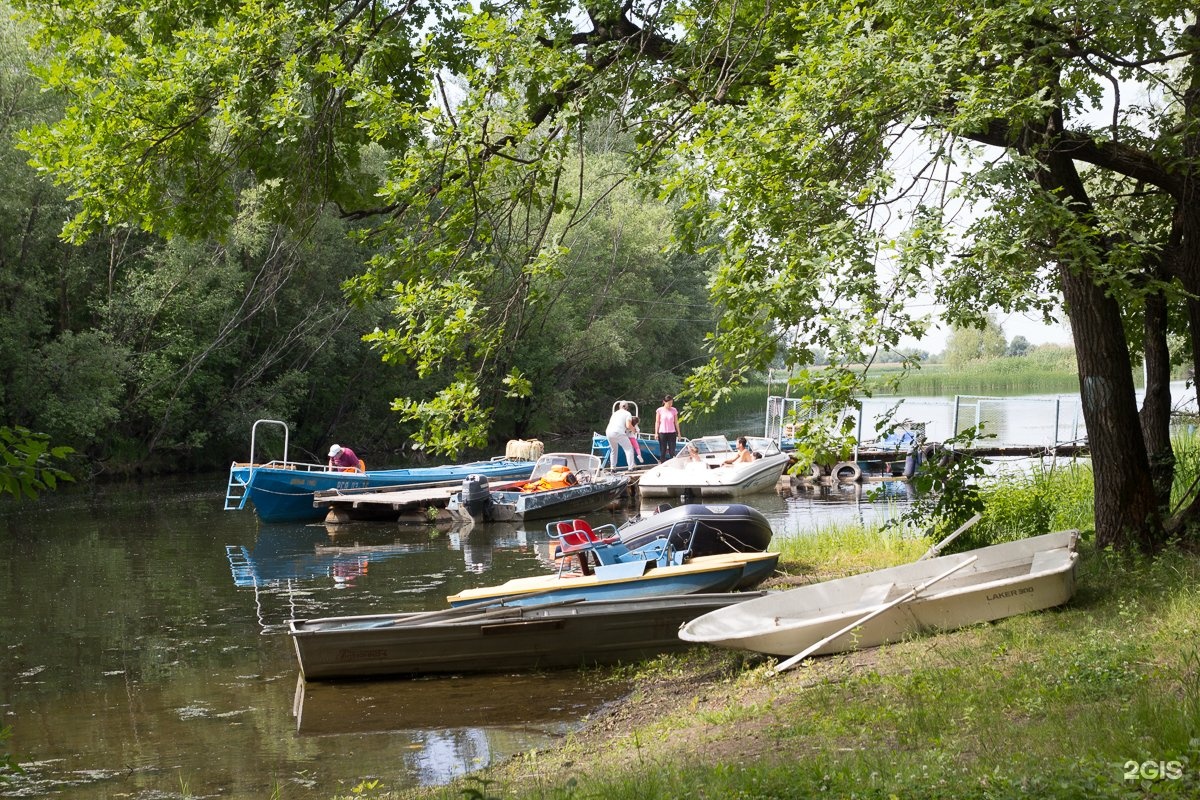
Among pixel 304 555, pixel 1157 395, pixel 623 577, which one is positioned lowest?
pixel 304 555

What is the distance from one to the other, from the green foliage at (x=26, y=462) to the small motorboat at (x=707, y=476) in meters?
22.9

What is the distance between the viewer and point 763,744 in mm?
6812

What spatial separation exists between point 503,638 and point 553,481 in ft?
50.2

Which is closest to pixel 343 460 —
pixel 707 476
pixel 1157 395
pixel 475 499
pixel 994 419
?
pixel 475 499

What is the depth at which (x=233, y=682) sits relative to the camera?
1165 cm

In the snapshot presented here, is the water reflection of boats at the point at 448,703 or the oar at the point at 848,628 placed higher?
the oar at the point at 848,628

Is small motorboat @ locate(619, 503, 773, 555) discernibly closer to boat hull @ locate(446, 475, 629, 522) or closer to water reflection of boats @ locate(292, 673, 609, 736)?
water reflection of boats @ locate(292, 673, 609, 736)

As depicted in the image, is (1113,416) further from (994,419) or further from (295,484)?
(994,419)

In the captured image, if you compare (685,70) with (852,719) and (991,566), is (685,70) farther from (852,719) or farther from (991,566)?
(852,719)

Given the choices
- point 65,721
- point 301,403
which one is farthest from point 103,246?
point 65,721

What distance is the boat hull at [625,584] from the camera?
39.6ft

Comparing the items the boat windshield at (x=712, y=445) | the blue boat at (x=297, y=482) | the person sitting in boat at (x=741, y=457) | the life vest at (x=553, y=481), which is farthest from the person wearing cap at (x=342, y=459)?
the boat windshield at (x=712, y=445)

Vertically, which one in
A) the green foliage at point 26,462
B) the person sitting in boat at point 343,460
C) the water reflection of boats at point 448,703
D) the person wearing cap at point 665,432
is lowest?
the water reflection of boats at point 448,703

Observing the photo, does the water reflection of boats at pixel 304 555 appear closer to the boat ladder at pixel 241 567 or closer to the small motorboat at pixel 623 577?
the boat ladder at pixel 241 567
